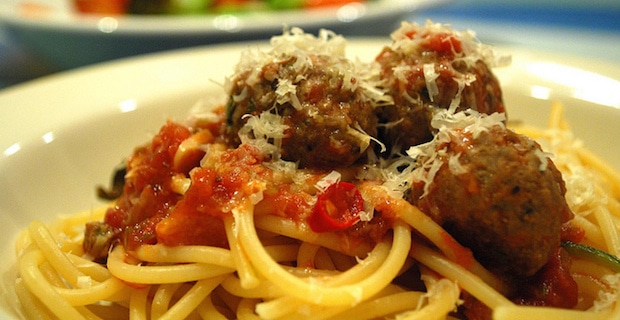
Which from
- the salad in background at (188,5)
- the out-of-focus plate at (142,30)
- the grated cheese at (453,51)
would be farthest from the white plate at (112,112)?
the salad in background at (188,5)

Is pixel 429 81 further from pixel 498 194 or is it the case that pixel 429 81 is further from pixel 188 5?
pixel 188 5

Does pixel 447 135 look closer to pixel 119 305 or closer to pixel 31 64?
pixel 119 305

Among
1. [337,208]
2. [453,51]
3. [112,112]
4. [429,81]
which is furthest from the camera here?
[112,112]

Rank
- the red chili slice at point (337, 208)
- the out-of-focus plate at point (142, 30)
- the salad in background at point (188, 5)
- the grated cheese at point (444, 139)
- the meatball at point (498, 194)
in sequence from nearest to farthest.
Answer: the meatball at point (498, 194), the grated cheese at point (444, 139), the red chili slice at point (337, 208), the out-of-focus plate at point (142, 30), the salad in background at point (188, 5)

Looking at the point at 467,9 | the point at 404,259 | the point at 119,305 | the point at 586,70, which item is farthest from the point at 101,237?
the point at 467,9

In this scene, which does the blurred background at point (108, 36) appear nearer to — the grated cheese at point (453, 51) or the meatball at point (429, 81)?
the grated cheese at point (453, 51)

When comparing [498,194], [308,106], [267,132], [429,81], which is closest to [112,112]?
[267,132]

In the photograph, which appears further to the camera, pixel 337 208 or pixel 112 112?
pixel 112 112
